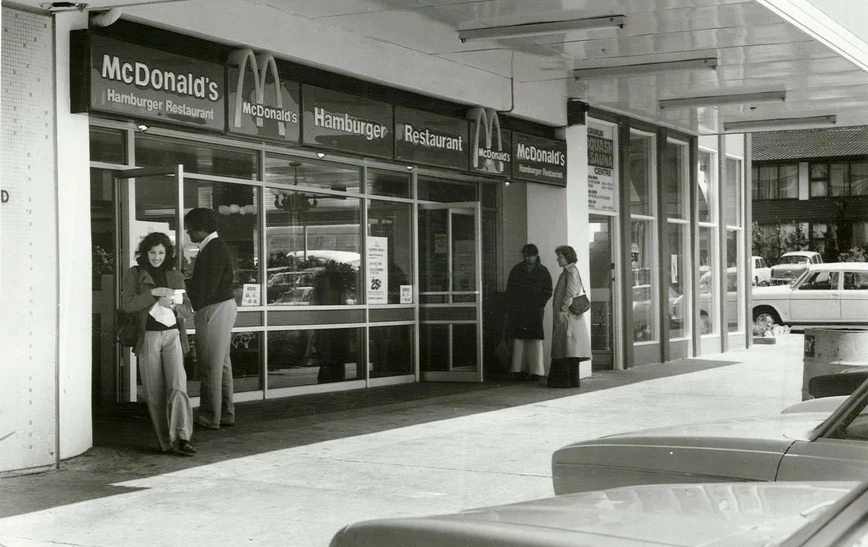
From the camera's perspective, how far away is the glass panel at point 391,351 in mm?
13531

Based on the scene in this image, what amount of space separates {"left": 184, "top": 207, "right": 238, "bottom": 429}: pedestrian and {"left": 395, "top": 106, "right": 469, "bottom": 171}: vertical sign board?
2.88 metres

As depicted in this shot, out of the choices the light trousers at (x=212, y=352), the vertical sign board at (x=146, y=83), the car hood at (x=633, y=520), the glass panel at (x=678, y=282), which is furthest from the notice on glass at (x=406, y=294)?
the car hood at (x=633, y=520)

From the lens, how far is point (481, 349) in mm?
14023

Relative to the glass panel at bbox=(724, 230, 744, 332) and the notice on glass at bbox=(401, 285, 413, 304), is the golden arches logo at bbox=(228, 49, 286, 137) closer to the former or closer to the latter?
the notice on glass at bbox=(401, 285, 413, 304)

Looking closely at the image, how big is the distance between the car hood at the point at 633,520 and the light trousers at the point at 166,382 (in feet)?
20.9

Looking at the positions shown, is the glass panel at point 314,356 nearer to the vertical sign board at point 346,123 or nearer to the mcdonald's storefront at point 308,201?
the mcdonald's storefront at point 308,201

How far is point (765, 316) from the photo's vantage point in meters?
27.0

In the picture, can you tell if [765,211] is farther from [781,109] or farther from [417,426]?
[417,426]

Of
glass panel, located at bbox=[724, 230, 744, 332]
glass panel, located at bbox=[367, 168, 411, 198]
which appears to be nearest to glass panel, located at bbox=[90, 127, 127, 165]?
glass panel, located at bbox=[367, 168, 411, 198]

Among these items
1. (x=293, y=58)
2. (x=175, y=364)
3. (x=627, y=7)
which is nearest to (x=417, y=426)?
(x=175, y=364)

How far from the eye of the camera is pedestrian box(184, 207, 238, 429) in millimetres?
9672

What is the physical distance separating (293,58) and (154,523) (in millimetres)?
5364

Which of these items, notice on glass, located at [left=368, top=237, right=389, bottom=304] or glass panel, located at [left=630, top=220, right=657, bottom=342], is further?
glass panel, located at [left=630, top=220, right=657, bottom=342]

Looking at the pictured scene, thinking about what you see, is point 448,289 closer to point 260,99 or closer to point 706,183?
point 260,99
